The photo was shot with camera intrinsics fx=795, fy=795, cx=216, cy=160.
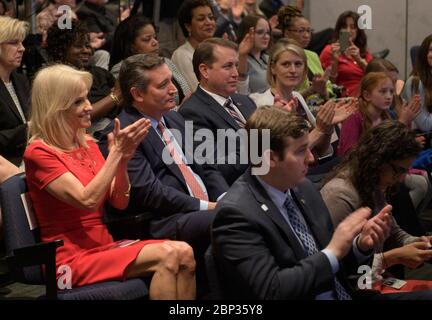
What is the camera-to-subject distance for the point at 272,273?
2197 mm

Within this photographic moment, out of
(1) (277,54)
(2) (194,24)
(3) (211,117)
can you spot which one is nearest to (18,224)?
(3) (211,117)

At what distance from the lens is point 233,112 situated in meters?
3.95

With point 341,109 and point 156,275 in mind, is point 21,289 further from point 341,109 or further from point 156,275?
point 341,109

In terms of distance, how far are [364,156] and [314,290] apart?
813 mm

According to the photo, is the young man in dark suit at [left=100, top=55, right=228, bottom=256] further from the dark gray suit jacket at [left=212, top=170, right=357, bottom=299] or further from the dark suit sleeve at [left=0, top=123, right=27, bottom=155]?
the dark gray suit jacket at [left=212, top=170, right=357, bottom=299]

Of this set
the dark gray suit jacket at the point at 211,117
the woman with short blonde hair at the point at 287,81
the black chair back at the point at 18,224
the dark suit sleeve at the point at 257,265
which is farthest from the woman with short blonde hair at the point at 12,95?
the dark suit sleeve at the point at 257,265

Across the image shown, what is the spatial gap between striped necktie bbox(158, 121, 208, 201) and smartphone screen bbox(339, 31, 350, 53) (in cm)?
279

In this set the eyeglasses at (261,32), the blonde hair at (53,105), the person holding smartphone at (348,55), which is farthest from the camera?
the person holding smartphone at (348,55)

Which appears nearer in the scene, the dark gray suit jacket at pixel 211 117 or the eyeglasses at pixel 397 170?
the eyeglasses at pixel 397 170

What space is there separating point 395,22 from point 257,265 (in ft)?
17.9

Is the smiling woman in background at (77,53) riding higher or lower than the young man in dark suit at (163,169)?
higher

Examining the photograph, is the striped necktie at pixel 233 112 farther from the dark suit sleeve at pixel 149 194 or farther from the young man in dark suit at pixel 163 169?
the dark suit sleeve at pixel 149 194

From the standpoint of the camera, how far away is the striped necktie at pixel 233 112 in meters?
3.92

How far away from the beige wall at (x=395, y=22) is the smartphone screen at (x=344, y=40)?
1298 millimetres
